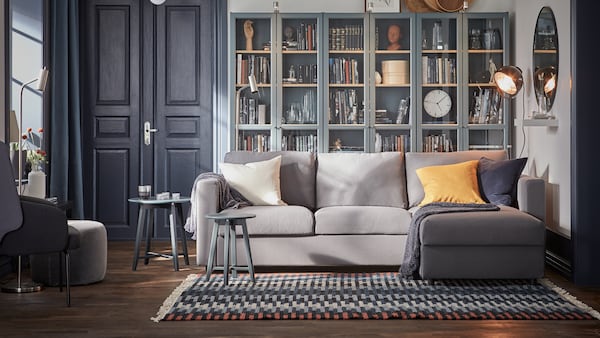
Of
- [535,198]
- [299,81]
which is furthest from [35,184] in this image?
[535,198]

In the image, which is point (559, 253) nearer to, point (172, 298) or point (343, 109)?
point (343, 109)

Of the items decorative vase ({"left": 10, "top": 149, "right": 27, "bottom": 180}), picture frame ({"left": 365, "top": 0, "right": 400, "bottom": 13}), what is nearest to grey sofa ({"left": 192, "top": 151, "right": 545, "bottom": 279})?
decorative vase ({"left": 10, "top": 149, "right": 27, "bottom": 180})

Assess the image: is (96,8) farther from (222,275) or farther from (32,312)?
(32,312)

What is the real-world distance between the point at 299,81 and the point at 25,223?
355 centimetres

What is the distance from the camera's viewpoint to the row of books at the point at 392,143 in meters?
7.82

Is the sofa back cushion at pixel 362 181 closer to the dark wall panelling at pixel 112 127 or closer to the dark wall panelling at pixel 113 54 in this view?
the dark wall panelling at pixel 112 127

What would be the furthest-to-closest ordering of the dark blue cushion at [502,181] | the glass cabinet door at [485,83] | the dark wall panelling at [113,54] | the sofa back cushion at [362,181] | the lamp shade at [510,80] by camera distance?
1. the dark wall panelling at [113,54]
2. the glass cabinet door at [485,83]
3. the lamp shade at [510,80]
4. the sofa back cushion at [362,181]
5. the dark blue cushion at [502,181]

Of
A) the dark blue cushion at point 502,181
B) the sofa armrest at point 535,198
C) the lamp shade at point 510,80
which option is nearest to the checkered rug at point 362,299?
the sofa armrest at point 535,198

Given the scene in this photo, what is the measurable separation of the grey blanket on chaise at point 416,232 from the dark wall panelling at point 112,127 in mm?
3298

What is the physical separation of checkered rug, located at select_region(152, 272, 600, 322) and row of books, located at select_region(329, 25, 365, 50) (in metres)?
2.61

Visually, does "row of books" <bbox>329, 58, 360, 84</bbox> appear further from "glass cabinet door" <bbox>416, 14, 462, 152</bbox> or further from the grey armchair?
the grey armchair

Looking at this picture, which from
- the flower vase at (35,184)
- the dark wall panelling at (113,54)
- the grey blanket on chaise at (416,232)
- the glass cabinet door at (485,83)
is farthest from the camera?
the dark wall panelling at (113,54)

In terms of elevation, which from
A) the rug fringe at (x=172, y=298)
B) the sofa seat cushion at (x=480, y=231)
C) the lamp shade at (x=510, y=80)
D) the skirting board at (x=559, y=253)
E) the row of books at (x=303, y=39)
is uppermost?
the row of books at (x=303, y=39)

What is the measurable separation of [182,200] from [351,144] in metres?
2.11
